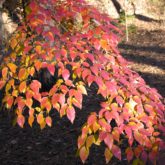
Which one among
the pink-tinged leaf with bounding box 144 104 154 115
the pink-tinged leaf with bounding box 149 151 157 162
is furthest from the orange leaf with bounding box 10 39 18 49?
the pink-tinged leaf with bounding box 149 151 157 162

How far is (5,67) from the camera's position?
8.82 ft

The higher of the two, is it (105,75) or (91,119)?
(105,75)

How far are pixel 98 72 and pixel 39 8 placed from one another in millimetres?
704

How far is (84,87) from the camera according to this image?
2537mm

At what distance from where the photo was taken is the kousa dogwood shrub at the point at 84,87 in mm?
2410

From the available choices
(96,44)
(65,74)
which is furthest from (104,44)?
(65,74)

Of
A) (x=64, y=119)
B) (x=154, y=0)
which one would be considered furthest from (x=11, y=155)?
(x=154, y=0)

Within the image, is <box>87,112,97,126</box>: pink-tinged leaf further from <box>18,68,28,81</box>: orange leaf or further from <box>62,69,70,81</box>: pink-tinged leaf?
<box>18,68,28,81</box>: orange leaf

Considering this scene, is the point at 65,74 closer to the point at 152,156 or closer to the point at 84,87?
the point at 84,87

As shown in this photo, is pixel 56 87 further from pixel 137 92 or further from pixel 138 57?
pixel 138 57

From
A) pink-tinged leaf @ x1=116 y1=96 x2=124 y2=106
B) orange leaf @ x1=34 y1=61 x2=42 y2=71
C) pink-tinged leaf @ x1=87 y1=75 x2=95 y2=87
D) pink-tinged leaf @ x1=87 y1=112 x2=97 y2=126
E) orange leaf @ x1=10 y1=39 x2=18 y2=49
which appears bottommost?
pink-tinged leaf @ x1=87 y1=112 x2=97 y2=126

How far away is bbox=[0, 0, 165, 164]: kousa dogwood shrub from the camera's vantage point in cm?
241

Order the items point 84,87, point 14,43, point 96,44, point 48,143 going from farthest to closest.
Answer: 1. point 48,143
2. point 14,43
3. point 96,44
4. point 84,87

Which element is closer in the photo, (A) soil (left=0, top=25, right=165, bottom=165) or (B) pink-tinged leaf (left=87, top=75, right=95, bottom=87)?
(B) pink-tinged leaf (left=87, top=75, right=95, bottom=87)
